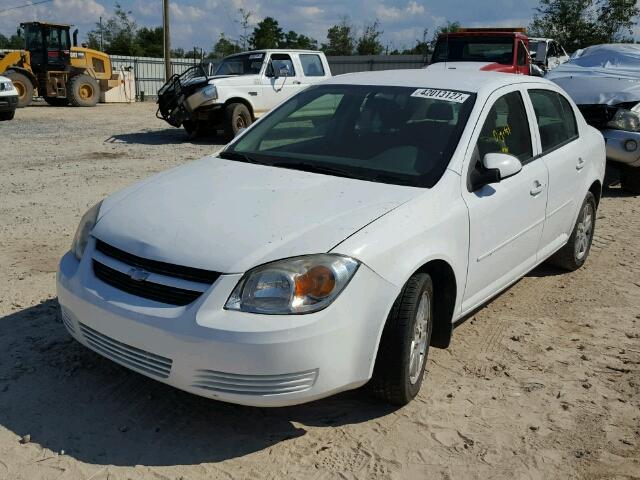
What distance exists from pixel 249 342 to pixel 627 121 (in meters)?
7.45

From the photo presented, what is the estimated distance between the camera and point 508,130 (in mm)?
4316

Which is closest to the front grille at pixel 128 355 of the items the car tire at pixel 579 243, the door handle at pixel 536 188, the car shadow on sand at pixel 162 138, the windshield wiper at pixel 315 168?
the windshield wiper at pixel 315 168

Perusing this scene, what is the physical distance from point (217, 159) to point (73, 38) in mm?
21499

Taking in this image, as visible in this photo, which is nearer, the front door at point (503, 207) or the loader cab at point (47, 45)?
the front door at point (503, 207)

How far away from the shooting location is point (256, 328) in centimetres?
273

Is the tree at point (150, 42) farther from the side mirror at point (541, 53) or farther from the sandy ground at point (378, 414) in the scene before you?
the sandy ground at point (378, 414)

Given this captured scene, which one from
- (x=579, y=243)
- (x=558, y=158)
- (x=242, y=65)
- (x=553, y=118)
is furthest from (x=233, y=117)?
(x=558, y=158)

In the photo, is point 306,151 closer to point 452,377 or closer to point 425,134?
point 425,134

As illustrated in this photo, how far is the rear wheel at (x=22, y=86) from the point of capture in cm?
2127

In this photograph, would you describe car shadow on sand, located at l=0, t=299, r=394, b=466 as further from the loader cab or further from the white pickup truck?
the loader cab

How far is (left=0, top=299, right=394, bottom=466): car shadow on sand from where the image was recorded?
296 centimetres

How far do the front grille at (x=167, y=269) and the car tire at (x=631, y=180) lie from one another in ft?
24.8

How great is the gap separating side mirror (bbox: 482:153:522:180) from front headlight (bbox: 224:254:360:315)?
1.27 meters

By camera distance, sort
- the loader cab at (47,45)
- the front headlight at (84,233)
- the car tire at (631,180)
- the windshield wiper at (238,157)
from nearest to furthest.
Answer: the front headlight at (84,233) → the windshield wiper at (238,157) → the car tire at (631,180) → the loader cab at (47,45)
